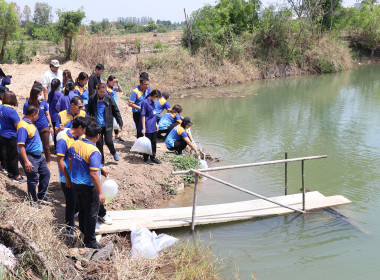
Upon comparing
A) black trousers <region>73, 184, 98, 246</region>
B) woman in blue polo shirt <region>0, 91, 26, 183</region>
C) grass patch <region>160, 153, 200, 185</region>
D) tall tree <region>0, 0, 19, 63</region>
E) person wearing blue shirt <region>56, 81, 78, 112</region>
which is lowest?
grass patch <region>160, 153, 200, 185</region>

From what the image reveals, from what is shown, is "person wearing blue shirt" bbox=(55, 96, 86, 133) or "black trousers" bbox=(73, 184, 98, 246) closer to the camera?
"black trousers" bbox=(73, 184, 98, 246)

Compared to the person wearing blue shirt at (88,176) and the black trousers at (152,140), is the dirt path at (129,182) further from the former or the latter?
the person wearing blue shirt at (88,176)

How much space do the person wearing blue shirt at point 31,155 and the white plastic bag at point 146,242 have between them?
1.32 metres

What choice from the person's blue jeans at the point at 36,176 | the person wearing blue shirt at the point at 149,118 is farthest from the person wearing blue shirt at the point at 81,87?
the person's blue jeans at the point at 36,176

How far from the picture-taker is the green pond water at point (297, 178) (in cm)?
504

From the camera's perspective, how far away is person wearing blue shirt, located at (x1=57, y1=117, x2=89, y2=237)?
14.4 ft

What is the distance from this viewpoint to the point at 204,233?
571cm

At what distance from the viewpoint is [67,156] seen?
447cm

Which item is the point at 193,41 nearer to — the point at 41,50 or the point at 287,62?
the point at 287,62

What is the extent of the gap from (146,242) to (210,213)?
66.0 inches

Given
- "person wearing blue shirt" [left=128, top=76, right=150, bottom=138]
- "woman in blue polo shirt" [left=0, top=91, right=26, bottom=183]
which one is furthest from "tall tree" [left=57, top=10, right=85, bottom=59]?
"woman in blue polo shirt" [left=0, top=91, right=26, bottom=183]

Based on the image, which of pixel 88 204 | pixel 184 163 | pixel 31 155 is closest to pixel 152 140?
pixel 184 163

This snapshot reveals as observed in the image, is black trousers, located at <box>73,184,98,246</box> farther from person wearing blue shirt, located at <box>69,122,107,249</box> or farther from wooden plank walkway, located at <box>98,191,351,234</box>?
wooden plank walkway, located at <box>98,191,351,234</box>

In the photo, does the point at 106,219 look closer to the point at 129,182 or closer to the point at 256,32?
the point at 129,182
